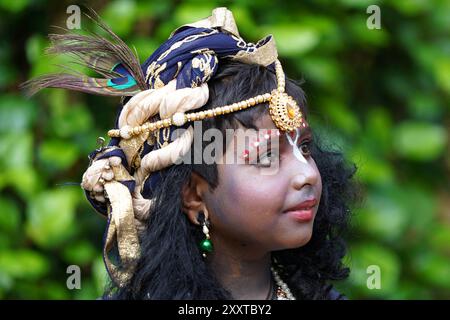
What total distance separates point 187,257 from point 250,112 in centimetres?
36

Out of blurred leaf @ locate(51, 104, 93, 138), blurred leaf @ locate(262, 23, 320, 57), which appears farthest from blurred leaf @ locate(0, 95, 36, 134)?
blurred leaf @ locate(262, 23, 320, 57)

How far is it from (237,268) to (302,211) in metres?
0.23

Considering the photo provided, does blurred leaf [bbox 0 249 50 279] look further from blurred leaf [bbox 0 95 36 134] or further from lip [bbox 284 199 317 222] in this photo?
lip [bbox 284 199 317 222]

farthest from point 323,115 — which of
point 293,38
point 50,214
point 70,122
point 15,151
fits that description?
point 15,151

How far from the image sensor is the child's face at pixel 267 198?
1725mm

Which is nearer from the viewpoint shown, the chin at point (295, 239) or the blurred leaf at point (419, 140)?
the chin at point (295, 239)

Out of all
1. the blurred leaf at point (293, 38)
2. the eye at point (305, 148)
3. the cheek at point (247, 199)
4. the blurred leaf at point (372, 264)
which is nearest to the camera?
the cheek at point (247, 199)

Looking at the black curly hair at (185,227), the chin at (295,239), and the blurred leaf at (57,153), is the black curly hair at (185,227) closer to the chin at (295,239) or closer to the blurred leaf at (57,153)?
the chin at (295,239)

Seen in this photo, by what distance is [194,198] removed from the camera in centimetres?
183

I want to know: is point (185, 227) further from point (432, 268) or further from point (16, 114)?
point (432, 268)

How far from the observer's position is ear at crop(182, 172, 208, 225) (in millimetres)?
1816

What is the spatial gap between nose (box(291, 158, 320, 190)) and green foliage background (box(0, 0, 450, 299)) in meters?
1.06

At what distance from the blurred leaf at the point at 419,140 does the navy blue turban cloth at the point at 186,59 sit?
1.69m

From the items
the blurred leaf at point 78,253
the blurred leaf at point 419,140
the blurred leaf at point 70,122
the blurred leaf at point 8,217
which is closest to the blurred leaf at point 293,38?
the blurred leaf at point 419,140
